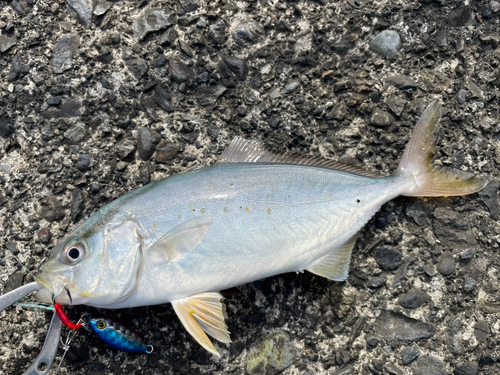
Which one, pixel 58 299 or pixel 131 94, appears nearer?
pixel 58 299

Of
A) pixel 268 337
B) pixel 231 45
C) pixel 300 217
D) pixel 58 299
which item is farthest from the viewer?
pixel 231 45

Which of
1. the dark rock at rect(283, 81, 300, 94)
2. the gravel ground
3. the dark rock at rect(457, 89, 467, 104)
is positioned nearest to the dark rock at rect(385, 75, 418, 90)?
the gravel ground

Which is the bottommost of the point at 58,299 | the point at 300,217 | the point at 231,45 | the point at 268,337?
the point at 268,337

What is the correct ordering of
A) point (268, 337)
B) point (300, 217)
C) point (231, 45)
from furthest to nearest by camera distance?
point (231, 45)
point (268, 337)
point (300, 217)

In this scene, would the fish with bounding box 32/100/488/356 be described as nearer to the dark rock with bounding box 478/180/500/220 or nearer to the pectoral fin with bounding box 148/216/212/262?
the pectoral fin with bounding box 148/216/212/262

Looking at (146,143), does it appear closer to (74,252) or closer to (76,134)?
(76,134)

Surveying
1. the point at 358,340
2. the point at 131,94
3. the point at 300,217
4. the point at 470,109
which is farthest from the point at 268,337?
the point at 470,109

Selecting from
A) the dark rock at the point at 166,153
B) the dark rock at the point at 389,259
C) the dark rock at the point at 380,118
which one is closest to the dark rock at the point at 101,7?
the dark rock at the point at 166,153

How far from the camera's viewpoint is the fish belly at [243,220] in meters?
2.32

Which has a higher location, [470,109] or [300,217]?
[300,217]

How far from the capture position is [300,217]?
2432mm

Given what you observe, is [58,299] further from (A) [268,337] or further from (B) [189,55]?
(B) [189,55]

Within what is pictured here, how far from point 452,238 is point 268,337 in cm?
129

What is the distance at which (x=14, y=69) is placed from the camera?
2742 mm
